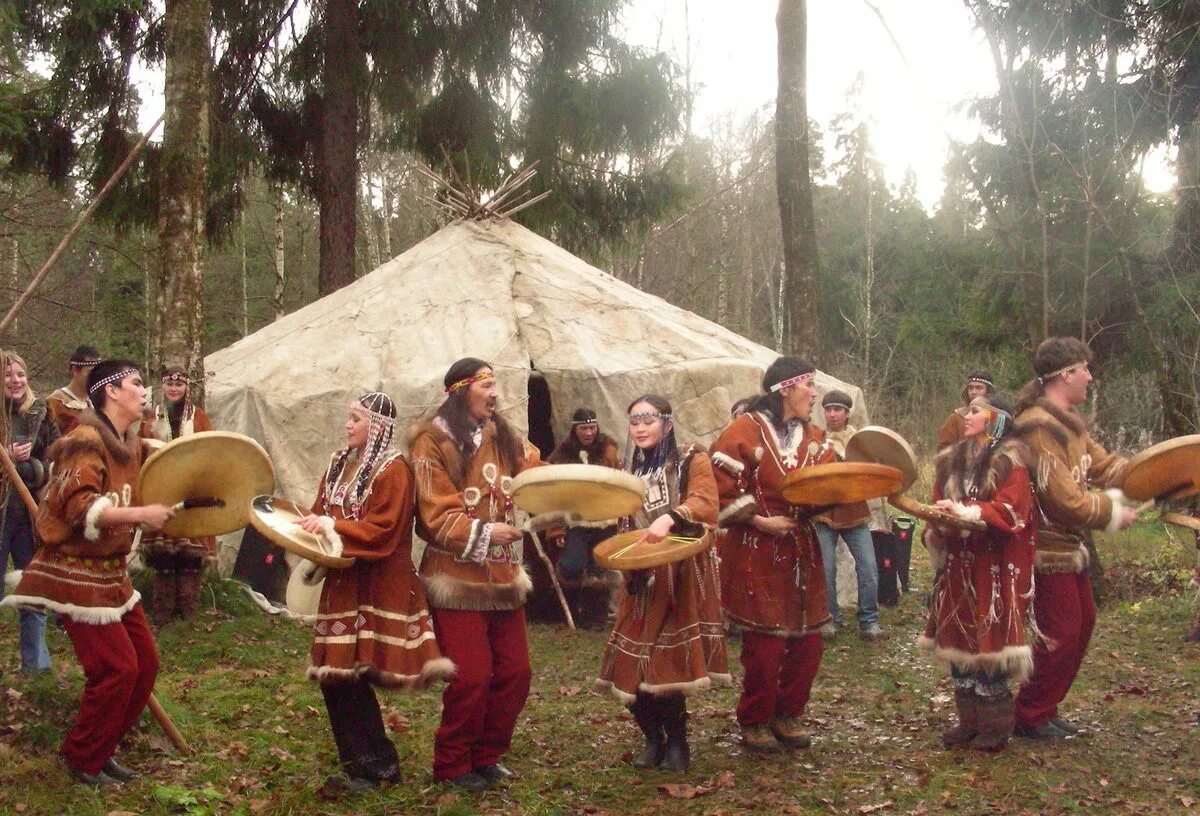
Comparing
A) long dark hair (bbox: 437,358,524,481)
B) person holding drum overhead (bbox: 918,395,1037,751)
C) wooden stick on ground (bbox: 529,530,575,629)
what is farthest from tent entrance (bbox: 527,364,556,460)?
long dark hair (bbox: 437,358,524,481)

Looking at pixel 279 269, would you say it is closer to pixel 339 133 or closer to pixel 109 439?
pixel 339 133

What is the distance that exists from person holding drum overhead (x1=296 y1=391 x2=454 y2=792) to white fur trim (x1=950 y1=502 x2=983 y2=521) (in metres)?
2.21

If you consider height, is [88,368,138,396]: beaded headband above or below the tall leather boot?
above

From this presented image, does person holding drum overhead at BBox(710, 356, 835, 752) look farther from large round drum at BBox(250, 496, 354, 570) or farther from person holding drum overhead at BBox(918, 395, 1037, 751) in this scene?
large round drum at BBox(250, 496, 354, 570)

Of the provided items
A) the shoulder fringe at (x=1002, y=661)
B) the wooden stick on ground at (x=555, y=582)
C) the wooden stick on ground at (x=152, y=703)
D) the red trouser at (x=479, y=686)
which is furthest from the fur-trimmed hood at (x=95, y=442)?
the wooden stick on ground at (x=555, y=582)

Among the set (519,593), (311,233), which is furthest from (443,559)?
(311,233)

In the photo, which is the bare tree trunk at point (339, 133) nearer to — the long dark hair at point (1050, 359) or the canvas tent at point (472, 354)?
the canvas tent at point (472, 354)

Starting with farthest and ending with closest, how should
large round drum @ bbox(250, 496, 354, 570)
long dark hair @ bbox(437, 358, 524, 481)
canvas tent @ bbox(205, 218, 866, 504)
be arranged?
canvas tent @ bbox(205, 218, 866, 504), long dark hair @ bbox(437, 358, 524, 481), large round drum @ bbox(250, 496, 354, 570)

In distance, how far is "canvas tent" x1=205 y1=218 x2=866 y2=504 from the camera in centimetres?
852

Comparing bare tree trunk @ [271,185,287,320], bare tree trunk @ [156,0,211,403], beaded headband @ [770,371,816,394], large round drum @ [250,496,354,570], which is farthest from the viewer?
bare tree trunk @ [271,185,287,320]

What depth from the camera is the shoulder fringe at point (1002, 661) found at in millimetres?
4770

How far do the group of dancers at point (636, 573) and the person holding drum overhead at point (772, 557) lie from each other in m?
0.01

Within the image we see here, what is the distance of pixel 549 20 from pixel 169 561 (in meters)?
7.15

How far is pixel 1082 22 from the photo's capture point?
9.46m
